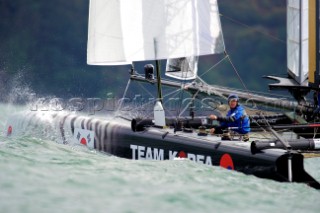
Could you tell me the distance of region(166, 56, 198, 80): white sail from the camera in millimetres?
11227

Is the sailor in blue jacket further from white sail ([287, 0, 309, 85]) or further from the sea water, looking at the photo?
white sail ([287, 0, 309, 85])

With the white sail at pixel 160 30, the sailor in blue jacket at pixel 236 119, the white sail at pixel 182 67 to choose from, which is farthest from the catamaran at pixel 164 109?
the white sail at pixel 182 67

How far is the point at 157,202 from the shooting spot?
4.88 metres

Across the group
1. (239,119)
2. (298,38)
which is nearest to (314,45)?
(298,38)

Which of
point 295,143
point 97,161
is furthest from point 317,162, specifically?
point 97,161

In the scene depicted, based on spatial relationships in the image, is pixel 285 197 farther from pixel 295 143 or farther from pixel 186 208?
pixel 295 143

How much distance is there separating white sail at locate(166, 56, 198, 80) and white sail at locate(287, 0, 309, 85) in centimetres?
197

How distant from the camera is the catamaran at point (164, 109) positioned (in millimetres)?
6859

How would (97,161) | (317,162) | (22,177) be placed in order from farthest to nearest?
1. (317,162)
2. (97,161)
3. (22,177)

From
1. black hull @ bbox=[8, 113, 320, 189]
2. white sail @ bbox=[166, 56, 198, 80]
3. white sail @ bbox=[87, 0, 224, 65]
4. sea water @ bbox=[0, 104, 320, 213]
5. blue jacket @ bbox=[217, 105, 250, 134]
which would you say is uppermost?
white sail @ bbox=[87, 0, 224, 65]

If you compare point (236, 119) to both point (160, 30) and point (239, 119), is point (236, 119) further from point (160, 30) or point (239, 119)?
point (160, 30)

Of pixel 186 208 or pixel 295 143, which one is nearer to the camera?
pixel 186 208

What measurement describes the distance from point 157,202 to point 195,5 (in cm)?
495

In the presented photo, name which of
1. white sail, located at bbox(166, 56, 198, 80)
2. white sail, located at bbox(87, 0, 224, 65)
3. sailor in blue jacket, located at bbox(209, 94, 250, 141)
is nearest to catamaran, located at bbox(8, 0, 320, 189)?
white sail, located at bbox(87, 0, 224, 65)
